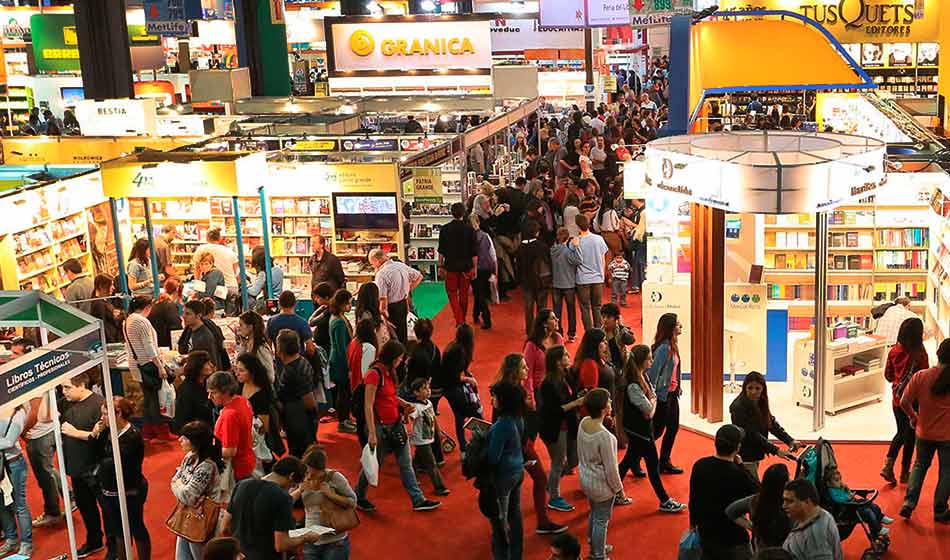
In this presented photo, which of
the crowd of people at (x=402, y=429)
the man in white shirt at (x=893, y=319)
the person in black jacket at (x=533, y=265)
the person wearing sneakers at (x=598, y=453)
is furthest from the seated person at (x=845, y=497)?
the person in black jacket at (x=533, y=265)

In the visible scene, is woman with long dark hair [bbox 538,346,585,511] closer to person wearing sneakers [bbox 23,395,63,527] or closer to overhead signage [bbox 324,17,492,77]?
person wearing sneakers [bbox 23,395,63,527]

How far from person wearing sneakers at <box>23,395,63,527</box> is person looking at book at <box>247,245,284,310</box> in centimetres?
389

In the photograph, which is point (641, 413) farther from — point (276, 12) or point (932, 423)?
point (276, 12)

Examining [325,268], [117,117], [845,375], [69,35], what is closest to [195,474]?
[325,268]

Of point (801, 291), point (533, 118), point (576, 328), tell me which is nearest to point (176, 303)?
point (576, 328)

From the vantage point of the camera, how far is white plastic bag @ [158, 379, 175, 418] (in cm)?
939

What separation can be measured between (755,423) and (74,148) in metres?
12.1

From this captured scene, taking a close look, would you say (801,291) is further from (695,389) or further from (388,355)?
(388,355)

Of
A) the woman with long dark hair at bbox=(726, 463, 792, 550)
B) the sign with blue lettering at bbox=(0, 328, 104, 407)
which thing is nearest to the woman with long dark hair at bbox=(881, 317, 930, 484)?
the woman with long dark hair at bbox=(726, 463, 792, 550)

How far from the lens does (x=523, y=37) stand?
35.8m

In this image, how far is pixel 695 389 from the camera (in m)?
9.65

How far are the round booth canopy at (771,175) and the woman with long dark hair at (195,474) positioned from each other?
12.9 ft

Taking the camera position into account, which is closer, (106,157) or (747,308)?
(747,308)

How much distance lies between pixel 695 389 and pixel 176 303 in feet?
14.8
